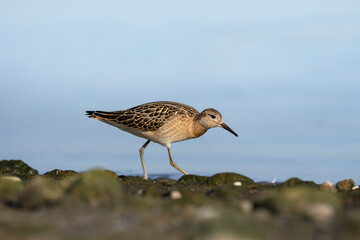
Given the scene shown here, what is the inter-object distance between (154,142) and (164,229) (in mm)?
8759

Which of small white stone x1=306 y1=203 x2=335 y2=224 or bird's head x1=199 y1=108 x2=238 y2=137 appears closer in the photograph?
small white stone x1=306 y1=203 x2=335 y2=224

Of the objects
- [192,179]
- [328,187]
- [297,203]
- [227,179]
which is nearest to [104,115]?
[192,179]

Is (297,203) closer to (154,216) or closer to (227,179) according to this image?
(154,216)

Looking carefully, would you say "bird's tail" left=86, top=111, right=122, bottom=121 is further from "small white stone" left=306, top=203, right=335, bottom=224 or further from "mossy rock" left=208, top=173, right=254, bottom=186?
"small white stone" left=306, top=203, right=335, bottom=224

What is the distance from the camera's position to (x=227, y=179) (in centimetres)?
1073

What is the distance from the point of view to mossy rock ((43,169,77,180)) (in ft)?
40.3

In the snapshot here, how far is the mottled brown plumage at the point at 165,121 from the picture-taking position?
43.0 ft

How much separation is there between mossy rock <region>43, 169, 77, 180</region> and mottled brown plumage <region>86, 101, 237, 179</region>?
1.91 metres

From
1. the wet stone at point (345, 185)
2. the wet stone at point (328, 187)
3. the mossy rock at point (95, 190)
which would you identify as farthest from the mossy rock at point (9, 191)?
the wet stone at point (345, 185)

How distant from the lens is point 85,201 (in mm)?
6254

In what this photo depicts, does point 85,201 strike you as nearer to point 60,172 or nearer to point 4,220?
point 4,220

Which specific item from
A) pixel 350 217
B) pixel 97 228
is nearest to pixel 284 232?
pixel 350 217

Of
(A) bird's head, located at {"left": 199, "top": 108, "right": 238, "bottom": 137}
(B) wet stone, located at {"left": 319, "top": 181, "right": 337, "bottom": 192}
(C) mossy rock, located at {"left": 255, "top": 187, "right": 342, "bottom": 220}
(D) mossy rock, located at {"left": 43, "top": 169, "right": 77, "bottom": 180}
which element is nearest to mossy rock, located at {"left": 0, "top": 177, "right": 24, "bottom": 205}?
(C) mossy rock, located at {"left": 255, "top": 187, "right": 342, "bottom": 220}

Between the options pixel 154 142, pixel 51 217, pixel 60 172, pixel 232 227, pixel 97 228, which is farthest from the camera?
pixel 154 142
